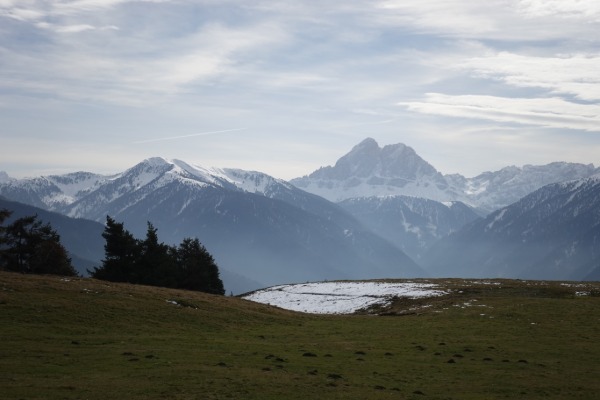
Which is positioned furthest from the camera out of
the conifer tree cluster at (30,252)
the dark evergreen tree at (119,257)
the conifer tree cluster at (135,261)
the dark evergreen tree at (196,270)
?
the dark evergreen tree at (196,270)

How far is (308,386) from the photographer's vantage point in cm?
2958

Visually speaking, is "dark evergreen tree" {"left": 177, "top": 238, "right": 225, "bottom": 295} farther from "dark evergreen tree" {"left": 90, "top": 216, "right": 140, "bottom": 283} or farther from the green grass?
the green grass

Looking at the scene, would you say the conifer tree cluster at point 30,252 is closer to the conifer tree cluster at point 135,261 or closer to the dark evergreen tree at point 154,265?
the conifer tree cluster at point 135,261

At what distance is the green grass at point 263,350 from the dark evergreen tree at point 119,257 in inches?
1042

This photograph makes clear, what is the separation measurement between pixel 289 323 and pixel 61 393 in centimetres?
3395

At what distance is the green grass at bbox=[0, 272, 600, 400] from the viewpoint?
28.6 metres

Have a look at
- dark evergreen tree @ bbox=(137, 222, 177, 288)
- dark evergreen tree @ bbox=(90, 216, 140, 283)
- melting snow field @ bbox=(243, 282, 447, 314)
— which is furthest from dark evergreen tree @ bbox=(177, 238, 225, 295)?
dark evergreen tree @ bbox=(90, 216, 140, 283)

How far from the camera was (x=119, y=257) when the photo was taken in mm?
89000

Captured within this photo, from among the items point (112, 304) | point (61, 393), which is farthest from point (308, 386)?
point (112, 304)

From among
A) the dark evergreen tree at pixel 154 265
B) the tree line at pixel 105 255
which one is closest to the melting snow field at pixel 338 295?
the tree line at pixel 105 255

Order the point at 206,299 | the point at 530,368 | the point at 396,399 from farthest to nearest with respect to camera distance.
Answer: the point at 206,299 < the point at 530,368 < the point at 396,399

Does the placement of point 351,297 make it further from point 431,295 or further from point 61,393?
point 61,393

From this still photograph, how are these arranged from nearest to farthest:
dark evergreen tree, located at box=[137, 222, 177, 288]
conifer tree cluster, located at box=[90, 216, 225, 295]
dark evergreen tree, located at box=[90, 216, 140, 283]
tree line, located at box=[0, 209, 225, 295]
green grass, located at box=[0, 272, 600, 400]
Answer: green grass, located at box=[0, 272, 600, 400], tree line, located at box=[0, 209, 225, 295], dark evergreen tree, located at box=[90, 216, 140, 283], conifer tree cluster, located at box=[90, 216, 225, 295], dark evergreen tree, located at box=[137, 222, 177, 288]

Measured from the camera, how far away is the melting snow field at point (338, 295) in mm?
87000
